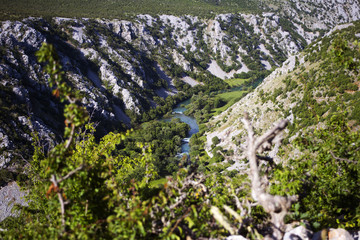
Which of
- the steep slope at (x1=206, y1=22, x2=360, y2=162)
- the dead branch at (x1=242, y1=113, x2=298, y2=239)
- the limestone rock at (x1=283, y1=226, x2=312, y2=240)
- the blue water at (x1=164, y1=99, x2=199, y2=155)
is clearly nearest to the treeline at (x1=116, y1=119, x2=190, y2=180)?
the blue water at (x1=164, y1=99, x2=199, y2=155)

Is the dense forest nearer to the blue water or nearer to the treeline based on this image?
the treeline

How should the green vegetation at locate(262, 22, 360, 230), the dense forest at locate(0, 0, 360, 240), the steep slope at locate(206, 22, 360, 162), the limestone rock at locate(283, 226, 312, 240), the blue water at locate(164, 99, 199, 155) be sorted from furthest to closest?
the blue water at locate(164, 99, 199, 155) → the steep slope at locate(206, 22, 360, 162) → the green vegetation at locate(262, 22, 360, 230) → the limestone rock at locate(283, 226, 312, 240) → the dense forest at locate(0, 0, 360, 240)

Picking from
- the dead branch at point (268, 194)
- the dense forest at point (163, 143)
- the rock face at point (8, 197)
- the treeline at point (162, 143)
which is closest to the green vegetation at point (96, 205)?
the dense forest at point (163, 143)

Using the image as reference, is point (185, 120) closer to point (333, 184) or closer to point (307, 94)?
point (307, 94)

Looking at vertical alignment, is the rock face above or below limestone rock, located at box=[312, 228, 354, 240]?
above

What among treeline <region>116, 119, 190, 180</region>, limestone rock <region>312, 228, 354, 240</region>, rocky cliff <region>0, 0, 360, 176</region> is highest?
rocky cliff <region>0, 0, 360, 176</region>
